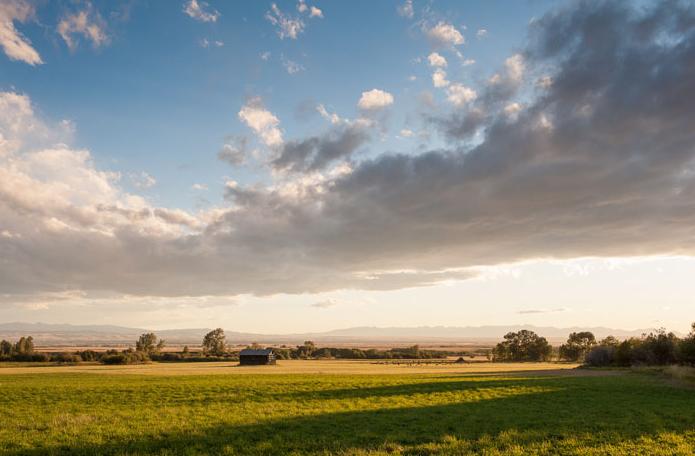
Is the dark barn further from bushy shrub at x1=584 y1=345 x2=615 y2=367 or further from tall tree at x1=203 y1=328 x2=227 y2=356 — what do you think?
bushy shrub at x1=584 y1=345 x2=615 y2=367

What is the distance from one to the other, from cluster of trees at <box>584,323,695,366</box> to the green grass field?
46178 millimetres

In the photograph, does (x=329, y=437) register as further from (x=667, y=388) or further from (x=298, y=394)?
(x=667, y=388)

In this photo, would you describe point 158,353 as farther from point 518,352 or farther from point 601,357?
point 601,357

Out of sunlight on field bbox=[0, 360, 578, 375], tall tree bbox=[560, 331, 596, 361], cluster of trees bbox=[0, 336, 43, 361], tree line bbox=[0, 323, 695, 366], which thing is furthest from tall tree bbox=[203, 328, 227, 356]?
tall tree bbox=[560, 331, 596, 361]

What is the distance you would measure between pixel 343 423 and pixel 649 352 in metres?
87.6

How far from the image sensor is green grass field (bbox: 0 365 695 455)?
673 inches

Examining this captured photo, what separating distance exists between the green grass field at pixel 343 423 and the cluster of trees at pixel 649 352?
46.2m

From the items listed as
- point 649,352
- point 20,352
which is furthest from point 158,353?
point 649,352

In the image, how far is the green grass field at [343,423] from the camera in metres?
17.1

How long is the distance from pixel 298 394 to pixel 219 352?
13589 centimetres

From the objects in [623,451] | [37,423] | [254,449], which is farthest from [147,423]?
[623,451]

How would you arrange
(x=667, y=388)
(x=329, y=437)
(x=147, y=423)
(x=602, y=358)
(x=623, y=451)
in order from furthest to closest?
1. (x=602, y=358)
2. (x=667, y=388)
3. (x=147, y=423)
4. (x=329, y=437)
5. (x=623, y=451)

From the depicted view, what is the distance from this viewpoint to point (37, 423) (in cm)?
2217

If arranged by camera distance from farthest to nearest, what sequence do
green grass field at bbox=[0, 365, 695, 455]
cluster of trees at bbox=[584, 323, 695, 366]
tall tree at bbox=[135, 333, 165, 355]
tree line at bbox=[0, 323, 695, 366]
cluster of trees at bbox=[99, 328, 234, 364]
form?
tall tree at bbox=[135, 333, 165, 355], cluster of trees at bbox=[99, 328, 234, 364], tree line at bbox=[0, 323, 695, 366], cluster of trees at bbox=[584, 323, 695, 366], green grass field at bbox=[0, 365, 695, 455]
